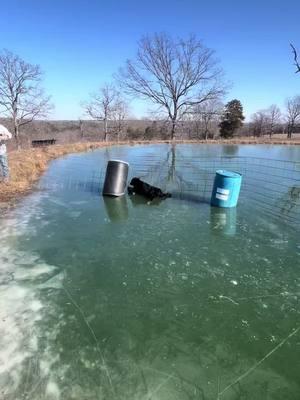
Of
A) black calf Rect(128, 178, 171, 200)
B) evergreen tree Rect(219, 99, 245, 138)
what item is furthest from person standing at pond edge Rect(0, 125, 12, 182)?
evergreen tree Rect(219, 99, 245, 138)

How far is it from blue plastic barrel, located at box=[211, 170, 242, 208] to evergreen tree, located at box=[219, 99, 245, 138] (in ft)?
118

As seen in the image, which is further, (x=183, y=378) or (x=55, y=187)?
(x=55, y=187)

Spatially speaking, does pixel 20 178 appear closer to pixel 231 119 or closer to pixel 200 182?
pixel 200 182

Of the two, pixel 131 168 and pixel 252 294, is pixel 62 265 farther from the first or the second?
pixel 131 168

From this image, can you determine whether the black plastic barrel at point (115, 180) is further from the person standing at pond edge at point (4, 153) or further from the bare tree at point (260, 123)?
the bare tree at point (260, 123)

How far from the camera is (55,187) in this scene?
9961 millimetres

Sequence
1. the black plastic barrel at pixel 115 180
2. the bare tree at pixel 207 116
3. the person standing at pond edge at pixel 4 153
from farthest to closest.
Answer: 1. the bare tree at pixel 207 116
2. the black plastic barrel at pixel 115 180
3. the person standing at pond edge at pixel 4 153

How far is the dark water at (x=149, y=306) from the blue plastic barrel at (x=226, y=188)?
19.2 inches

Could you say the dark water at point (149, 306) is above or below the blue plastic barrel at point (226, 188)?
below

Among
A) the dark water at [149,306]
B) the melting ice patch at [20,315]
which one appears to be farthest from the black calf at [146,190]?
the melting ice patch at [20,315]

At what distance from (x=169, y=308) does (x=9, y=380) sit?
1.67 metres

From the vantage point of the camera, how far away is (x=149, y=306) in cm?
356

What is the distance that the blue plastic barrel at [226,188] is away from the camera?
7141mm

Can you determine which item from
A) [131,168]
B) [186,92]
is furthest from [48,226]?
[186,92]
